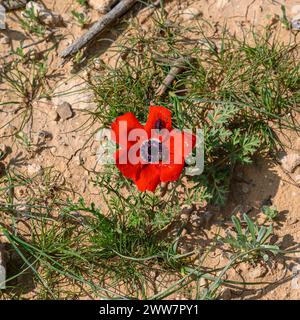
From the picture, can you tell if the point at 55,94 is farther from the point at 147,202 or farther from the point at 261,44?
the point at 261,44

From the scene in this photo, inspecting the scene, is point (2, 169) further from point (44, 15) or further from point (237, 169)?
point (237, 169)

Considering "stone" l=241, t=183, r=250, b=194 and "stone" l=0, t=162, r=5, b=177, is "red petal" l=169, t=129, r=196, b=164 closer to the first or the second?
"stone" l=241, t=183, r=250, b=194

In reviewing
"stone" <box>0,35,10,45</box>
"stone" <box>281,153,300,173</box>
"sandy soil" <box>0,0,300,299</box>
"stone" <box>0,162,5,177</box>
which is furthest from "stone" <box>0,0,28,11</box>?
"stone" <box>281,153,300,173</box>

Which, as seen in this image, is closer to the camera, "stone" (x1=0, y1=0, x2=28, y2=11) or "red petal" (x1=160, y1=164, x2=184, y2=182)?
"red petal" (x1=160, y1=164, x2=184, y2=182)

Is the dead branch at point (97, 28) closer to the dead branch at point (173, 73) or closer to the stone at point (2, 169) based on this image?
the dead branch at point (173, 73)

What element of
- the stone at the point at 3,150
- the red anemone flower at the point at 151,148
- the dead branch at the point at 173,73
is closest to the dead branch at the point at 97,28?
the dead branch at the point at 173,73

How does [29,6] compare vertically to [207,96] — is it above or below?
above

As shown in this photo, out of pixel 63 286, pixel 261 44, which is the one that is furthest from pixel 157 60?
pixel 63 286
